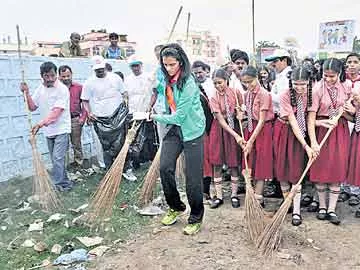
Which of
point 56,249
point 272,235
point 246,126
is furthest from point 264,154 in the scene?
point 56,249

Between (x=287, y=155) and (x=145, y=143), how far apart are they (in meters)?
3.03

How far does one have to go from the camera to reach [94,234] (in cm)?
427

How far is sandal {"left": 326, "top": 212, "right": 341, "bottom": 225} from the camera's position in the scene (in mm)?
4398

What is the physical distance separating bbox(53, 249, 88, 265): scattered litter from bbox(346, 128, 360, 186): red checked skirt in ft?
8.91

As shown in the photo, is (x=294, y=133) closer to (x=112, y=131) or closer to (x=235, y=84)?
(x=235, y=84)

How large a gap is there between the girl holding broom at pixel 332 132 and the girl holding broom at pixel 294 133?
88 millimetres

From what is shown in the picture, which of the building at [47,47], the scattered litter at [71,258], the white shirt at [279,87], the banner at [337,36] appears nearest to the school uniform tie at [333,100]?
the white shirt at [279,87]

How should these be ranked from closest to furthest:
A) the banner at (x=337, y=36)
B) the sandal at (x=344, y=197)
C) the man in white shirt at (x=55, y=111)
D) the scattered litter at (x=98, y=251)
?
1. the scattered litter at (x=98, y=251)
2. the sandal at (x=344, y=197)
3. the man in white shirt at (x=55, y=111)
4. the banner at (x=337, y=36)

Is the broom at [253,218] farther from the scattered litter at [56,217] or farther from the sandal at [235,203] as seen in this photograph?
the scattered litter at [56,217]

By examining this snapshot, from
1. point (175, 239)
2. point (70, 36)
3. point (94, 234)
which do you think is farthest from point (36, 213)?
point (70, 36)

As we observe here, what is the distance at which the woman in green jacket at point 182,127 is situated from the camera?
397cm

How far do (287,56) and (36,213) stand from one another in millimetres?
3479

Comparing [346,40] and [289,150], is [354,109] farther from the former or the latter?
[346,40]

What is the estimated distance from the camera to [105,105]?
20.5ft
